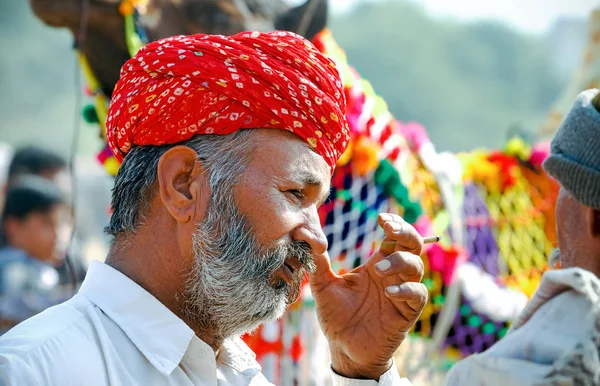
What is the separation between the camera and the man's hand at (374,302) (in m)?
2.19

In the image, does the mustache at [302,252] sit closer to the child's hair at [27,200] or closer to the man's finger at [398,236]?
the man's finger at [398,236]

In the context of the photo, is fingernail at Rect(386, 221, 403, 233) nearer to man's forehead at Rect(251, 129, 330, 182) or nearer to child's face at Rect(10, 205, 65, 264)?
man's forehead at Rect(251, 129, 330, 182)

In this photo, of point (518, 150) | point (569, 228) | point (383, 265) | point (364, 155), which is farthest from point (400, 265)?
point (518, 150)

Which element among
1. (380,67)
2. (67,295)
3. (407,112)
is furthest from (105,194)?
(380,67)

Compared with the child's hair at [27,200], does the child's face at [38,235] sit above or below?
below

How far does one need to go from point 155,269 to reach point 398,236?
2.05 ft

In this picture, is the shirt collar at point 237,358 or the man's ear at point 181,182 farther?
the shirt collar at point 237,358

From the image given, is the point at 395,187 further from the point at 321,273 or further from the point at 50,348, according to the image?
the point at 50,348

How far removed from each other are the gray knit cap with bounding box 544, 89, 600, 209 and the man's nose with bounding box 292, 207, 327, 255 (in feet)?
1.97

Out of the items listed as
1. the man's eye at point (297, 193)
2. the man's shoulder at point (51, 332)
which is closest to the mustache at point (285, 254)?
the man's eye at point (297, 193)

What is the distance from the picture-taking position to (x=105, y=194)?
18.1 meters

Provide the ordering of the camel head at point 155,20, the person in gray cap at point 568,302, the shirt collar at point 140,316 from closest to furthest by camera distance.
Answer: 1. the person in gray cap at point 568,302
2. the shirt collar at point 140,316
3. the camel head at point 155,20

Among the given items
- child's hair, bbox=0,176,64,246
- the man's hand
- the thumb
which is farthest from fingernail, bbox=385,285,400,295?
child's hair, bbox=0,176,64,246

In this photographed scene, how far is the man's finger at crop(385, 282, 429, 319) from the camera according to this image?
2158 millimetres
